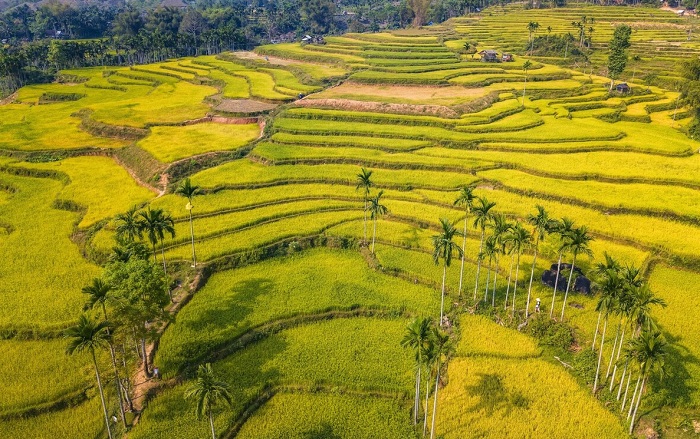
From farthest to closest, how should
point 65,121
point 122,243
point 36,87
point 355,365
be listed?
point 36,87 → point 65,121 → point 122,243 → point 355,365

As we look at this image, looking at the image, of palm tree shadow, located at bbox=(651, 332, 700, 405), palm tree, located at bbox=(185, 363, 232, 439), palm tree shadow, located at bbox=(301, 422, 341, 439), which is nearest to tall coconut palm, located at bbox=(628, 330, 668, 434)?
palm tree shadow, located at bbox=(651, 332, 700, 405)

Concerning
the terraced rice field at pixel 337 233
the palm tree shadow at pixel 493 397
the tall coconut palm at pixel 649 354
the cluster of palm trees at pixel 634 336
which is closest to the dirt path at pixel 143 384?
the terraced rice field at pixel 337 233

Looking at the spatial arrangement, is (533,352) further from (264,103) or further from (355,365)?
(264,103)

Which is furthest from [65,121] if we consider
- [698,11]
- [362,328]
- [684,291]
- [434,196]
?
[698,11]

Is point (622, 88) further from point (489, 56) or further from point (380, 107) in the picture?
point (380, 107)

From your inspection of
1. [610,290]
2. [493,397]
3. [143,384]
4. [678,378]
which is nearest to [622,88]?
[678,378]

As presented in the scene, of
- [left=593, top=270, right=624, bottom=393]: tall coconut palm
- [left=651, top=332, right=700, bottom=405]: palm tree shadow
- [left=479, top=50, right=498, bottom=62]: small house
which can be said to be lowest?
[left=651, top=332, right=700, bottom=405]: palm tree shadow

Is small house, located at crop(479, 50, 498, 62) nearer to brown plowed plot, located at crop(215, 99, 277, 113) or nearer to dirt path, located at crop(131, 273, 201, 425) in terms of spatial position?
brown plowed plot, located at crop(215, 99, 277, 113)
